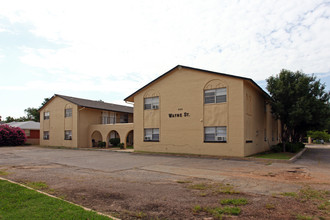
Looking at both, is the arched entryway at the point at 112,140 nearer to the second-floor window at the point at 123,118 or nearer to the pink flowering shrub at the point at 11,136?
the second-floor window at the point at 123,118

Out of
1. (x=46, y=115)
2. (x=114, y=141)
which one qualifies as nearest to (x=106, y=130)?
(x=114, y=141)

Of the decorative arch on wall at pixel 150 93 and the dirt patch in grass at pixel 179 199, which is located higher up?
the decorative arch on wall at pixel 150 93

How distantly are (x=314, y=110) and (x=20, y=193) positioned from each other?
20.4 m

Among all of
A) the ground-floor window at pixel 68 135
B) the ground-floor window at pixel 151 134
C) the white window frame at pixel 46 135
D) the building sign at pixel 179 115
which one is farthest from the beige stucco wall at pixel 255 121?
the white window frame at pixel 46 135

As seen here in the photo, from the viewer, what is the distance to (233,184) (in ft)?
29.6

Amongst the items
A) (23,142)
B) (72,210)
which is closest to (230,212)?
(72,210)

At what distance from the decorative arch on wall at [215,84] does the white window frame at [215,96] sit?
240mm

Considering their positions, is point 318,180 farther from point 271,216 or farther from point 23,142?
point 23,142

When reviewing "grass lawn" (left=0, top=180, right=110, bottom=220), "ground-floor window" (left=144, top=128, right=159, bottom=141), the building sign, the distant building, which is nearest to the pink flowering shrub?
the distant building

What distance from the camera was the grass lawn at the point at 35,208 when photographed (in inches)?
208

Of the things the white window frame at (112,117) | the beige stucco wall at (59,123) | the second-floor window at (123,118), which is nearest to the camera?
the beige stucco wall at (59,123)

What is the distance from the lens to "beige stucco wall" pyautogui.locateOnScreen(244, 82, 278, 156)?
746 inches

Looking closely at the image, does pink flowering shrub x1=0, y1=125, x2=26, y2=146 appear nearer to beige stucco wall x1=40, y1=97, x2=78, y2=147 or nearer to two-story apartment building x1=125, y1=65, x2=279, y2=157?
beige stucco wall x1=40, y1=97, x2=78, y2=147

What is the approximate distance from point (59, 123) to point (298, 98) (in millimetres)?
28115
